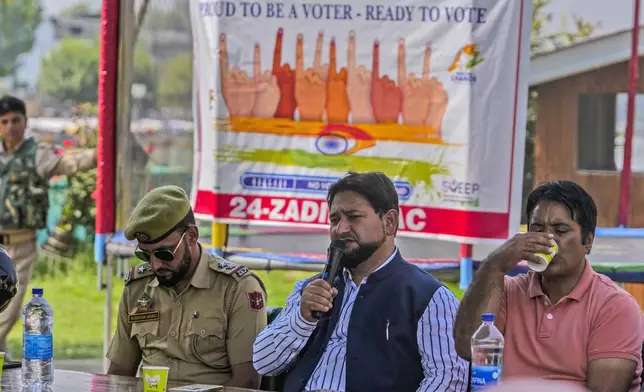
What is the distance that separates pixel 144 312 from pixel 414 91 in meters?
2.27

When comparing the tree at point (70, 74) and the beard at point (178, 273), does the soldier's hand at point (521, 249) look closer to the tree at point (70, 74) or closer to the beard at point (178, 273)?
the beard at point (178, 273)

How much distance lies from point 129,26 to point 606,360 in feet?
14.2

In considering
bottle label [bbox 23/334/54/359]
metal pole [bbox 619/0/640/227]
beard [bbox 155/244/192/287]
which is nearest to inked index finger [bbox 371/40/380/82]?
metal pole [bbox 619/0/640/227]

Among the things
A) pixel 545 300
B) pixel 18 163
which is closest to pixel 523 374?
pixel 545 300

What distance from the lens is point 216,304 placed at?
5.18 metres

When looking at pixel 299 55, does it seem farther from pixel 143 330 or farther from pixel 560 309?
pixel 560 309

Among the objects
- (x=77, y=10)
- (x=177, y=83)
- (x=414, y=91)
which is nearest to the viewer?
(x=414, y=91)

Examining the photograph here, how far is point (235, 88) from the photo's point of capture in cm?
706

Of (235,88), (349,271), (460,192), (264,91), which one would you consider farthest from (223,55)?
(349,271)

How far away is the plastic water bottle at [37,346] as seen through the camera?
462cm

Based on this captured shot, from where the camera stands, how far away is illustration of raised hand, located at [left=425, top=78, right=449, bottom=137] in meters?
6.77


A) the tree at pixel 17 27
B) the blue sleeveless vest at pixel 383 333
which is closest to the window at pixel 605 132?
the blue sleeveless vest at pixel 383 333

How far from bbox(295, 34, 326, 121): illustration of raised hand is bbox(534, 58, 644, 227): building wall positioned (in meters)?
1.26

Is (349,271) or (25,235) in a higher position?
(349,271)
